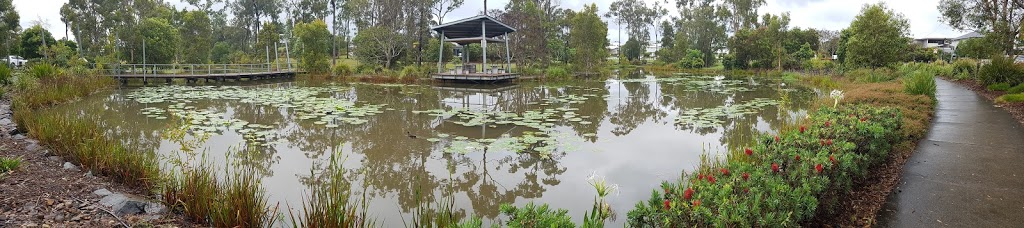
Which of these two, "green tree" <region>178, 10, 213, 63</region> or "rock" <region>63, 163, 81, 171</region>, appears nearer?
"rock" <region>63, 163, 81, 171</region>

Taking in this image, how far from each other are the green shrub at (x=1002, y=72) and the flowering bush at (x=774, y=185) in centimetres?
1081

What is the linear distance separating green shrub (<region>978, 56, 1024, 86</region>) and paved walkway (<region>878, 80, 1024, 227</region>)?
6.49 meters

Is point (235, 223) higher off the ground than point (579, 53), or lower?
lower

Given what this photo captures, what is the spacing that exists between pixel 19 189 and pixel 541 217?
11.8ft

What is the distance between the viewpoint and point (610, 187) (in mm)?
4418

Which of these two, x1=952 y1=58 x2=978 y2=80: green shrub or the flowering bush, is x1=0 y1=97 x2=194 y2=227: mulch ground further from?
x1=952 y1=58 x2=978 y2=80: green shrub

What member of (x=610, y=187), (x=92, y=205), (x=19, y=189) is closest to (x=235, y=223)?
(x=92, y=205)

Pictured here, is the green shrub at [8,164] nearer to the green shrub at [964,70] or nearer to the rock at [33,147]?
the rock at [33,147]

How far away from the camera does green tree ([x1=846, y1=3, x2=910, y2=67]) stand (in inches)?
650

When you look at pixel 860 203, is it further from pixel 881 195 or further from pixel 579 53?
pixel 579 53

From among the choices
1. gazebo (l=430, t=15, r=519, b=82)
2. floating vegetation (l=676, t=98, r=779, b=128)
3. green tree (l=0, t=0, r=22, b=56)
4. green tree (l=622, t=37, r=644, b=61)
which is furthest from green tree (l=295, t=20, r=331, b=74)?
green tree (l=622, t=37, r=644, b=61)

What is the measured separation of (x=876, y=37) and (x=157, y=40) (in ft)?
90.9

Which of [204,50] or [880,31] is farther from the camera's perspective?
[204,50]

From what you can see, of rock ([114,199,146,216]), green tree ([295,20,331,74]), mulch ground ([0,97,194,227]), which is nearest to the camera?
mulch ground ([0,97,194,227])
